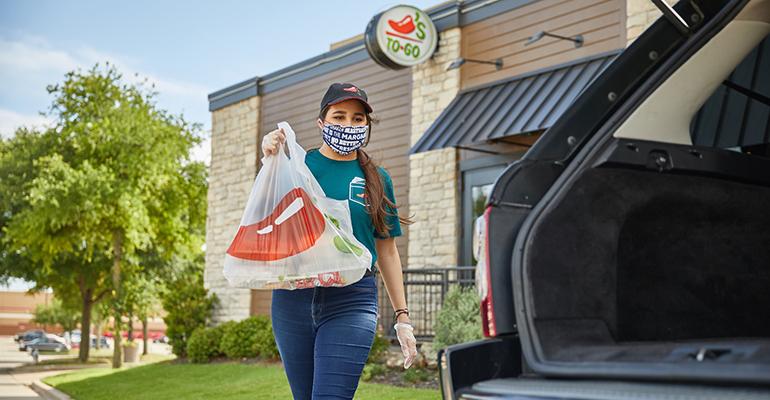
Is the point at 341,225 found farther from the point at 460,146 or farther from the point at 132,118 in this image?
A: the point at 132,118

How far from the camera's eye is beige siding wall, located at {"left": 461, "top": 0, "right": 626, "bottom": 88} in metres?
12.2

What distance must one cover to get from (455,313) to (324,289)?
24.6 feet

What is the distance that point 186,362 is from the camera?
18.4 meters

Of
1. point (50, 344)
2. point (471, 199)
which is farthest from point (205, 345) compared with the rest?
point (50, 344)

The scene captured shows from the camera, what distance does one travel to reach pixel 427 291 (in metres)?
13.9

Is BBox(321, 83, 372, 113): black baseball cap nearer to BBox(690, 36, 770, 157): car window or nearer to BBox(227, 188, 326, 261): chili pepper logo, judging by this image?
BBox(227, 188, 326, 261): chili pepper logo

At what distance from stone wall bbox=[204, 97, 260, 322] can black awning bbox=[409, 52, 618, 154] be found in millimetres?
6745

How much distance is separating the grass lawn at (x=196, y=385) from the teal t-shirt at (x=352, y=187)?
5.60 meters

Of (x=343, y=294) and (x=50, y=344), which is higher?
(x=343, y=294)

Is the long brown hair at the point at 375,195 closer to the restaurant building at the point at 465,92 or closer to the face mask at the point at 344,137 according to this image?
the face mask at the point at 344,137

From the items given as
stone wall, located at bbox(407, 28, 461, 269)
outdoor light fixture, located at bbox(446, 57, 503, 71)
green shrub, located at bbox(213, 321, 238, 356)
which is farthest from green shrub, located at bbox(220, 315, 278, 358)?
outdoor light fixture, located at bbox(446, 57, 503, 71)

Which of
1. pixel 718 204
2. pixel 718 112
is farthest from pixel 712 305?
pixel 718 112

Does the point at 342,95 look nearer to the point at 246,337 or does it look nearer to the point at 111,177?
the point at 246,337

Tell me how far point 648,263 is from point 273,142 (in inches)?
70.9
